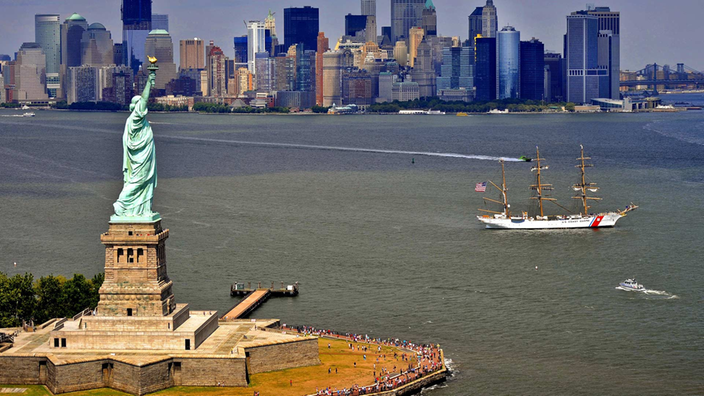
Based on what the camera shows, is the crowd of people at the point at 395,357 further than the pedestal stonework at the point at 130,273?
No

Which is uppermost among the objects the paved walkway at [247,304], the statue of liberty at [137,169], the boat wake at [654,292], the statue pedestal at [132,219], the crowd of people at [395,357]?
the statue of liberty at [137,169]

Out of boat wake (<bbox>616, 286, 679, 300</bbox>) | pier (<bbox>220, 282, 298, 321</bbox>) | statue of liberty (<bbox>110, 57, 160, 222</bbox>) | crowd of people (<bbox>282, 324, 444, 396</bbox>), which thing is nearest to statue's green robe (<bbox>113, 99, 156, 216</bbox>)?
statue of liberty (<bbox>110, 57, 160, 222</bbox>)

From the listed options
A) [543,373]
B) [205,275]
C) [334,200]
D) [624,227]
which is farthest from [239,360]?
[334,200]

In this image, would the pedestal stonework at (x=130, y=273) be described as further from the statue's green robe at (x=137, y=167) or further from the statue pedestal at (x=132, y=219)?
the statue's green robe at (x=137, y=167)

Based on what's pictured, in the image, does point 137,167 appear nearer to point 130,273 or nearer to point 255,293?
point 130,273

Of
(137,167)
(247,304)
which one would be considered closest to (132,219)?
(137,167)

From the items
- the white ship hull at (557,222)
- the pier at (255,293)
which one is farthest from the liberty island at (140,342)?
the white ship hull at (557,222)

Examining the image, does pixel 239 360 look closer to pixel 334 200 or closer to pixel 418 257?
pixel 418 257
